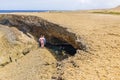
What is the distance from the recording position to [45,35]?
30281 mm

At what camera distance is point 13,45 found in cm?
2736

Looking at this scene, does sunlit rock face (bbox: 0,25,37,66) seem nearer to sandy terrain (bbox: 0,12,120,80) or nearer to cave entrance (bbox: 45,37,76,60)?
cave entrance (bbox: 45,37,76,60)

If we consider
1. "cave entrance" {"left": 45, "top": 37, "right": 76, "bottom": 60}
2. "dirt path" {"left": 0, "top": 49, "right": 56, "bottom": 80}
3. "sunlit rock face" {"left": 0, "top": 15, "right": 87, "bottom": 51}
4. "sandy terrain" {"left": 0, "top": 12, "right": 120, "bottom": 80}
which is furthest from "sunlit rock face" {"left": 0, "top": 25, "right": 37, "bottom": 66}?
"sandy terrain" {"left": 0, "top": 12, "right": 120, "bottom": 80}

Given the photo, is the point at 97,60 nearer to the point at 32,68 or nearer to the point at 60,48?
the point at 32,68

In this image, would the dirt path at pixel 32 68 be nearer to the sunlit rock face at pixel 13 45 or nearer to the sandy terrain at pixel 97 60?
the sunlit rock face at pixel 13 45

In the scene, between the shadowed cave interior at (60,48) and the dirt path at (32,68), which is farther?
the shadowed cave interior at (60,48)

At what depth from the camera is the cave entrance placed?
2510cm

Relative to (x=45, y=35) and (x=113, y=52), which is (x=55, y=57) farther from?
(x=113, y=52)

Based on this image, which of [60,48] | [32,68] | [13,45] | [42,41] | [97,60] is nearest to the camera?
[97,60]

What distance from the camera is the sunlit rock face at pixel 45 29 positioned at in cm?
2262

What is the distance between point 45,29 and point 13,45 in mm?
3680

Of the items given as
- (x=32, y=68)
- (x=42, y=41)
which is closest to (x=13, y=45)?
(x=42, y=41)

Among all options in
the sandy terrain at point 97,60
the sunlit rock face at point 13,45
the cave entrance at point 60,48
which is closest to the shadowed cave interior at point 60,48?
the cave entrance at point 60,48

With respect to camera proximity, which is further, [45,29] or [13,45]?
[45,29]
